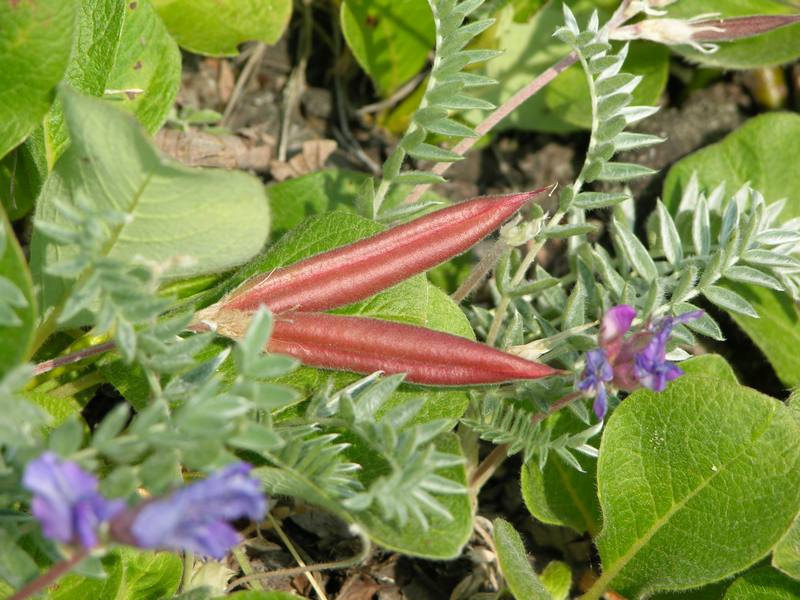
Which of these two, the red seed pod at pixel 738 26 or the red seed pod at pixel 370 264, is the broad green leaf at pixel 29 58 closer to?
the red seed pod at pixel 370 264

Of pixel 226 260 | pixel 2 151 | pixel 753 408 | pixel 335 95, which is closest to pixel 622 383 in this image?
pixel 753 408

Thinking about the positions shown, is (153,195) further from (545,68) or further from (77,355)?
(545,68)

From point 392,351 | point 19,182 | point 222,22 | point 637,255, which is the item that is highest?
point 222,22

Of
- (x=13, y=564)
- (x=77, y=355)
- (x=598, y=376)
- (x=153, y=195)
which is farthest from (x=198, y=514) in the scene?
(x=598, y=376)

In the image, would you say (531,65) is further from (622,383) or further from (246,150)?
(622,383)

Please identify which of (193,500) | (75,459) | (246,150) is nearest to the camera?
(193,500)
